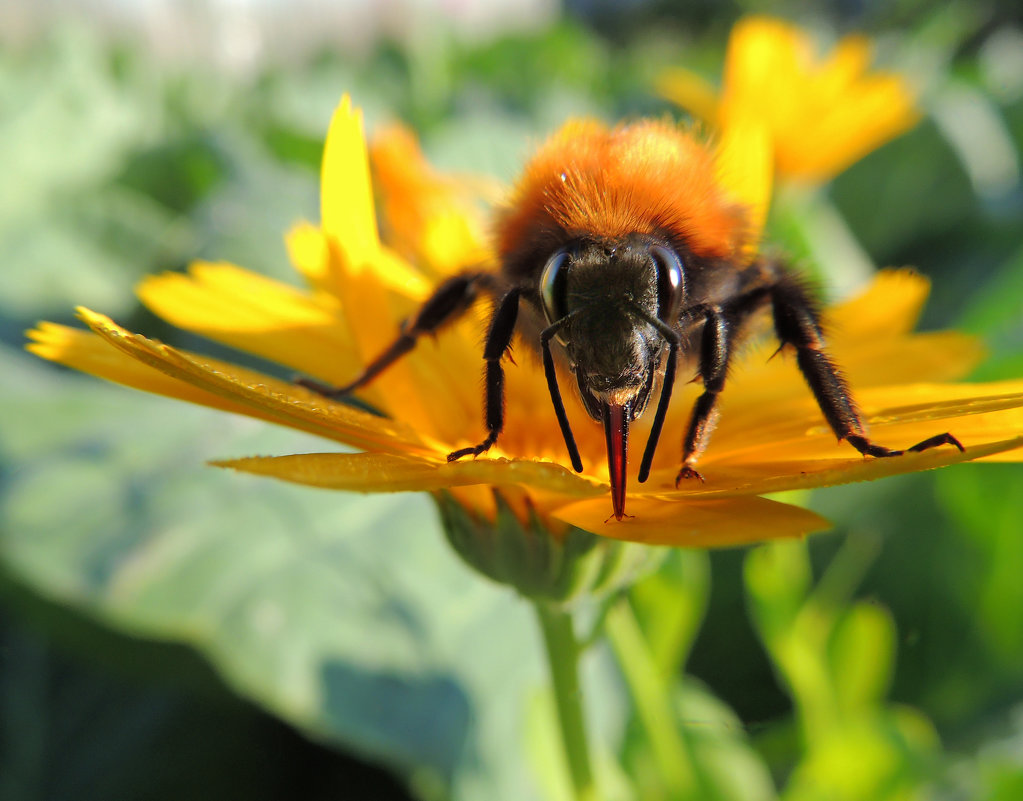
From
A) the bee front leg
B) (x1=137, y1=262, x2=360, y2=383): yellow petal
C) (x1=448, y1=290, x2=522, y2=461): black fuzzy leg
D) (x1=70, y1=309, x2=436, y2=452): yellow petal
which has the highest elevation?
the bee front leg

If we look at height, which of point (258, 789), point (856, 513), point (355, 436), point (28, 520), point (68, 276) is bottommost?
point (258, 789)

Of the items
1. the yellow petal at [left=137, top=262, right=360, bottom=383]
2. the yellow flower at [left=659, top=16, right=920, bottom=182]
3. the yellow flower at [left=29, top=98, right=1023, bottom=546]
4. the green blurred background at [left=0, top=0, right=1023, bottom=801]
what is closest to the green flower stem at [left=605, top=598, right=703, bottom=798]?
the green blurred background at [left=0, top=0, right=1023, bottom=801]

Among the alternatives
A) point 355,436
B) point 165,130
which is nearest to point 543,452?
point 355,436

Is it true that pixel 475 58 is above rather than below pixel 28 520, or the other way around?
above

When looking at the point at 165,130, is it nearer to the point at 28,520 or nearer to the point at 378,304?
the point at 28,520

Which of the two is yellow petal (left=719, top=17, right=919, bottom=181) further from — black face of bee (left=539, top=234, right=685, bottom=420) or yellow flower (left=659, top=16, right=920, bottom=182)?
black face of bee (left=539, top=234, right=685, bottom=420)

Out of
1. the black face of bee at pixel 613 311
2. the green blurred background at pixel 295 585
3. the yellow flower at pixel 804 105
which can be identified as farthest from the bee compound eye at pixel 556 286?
the yellow flower at pixel 804 105

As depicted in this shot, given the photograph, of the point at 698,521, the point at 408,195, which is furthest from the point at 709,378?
the point at 408,195
